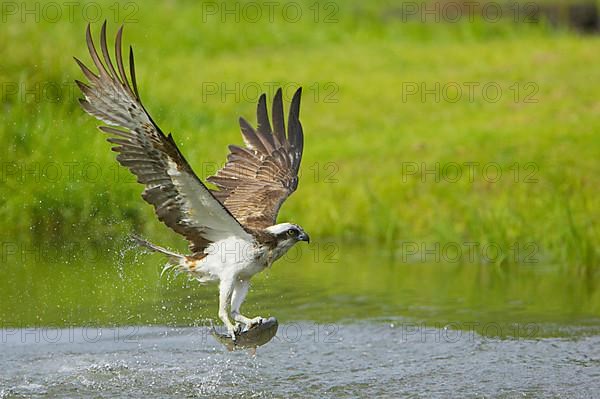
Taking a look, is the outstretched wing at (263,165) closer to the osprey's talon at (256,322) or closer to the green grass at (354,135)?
the osprey's talon at (256,322)

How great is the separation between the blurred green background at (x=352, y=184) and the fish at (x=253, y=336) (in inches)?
65.2

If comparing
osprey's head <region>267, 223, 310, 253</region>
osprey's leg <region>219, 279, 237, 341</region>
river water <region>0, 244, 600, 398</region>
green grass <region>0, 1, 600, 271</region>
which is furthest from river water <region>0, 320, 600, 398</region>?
green grass <region>0, 1, 600, 271</region>

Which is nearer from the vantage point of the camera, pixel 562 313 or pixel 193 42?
pixel 562 313

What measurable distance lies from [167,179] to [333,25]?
1427 centimetres

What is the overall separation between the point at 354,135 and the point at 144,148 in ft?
25.5

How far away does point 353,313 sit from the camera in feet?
31.3

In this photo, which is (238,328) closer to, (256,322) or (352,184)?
(256,322)

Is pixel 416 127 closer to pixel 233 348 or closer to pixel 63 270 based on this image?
pixel 63 270

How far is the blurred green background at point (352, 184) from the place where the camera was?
9922 mm

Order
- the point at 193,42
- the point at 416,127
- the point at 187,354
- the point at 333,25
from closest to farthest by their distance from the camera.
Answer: the point at 187,354 → the point at 416,127 → the point at 193,42 → the point at 333,25

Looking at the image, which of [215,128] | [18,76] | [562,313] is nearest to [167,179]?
[562,313]

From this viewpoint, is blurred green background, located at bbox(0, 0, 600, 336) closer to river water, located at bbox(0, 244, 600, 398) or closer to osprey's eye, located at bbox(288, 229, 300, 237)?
river water, located at bbox(0, 244, 600, 398)

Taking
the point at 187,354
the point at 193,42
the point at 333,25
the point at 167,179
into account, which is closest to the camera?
the point at 167,179

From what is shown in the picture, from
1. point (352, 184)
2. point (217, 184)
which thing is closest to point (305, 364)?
point (217, 184)
